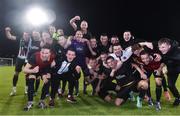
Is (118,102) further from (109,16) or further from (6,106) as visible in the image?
(109,16)

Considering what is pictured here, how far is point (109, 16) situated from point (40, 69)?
91.0 feet

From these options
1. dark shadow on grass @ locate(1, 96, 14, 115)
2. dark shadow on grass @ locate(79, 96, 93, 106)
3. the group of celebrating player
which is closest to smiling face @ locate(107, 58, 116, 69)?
the group of celebrating player

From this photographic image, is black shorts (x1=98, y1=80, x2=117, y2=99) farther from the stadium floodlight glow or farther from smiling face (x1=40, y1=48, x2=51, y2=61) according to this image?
the stadium floodlight glow

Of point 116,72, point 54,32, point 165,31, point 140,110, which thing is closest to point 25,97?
point 54,32

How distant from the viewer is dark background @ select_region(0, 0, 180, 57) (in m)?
35.7

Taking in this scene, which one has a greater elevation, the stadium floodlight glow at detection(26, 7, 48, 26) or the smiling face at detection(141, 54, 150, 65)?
the stadium floodlight glow at detection(26, 7, 48, 26)

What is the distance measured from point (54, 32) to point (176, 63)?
4.03 meters

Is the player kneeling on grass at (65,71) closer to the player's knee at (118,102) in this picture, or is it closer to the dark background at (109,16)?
the player's knee at (118,102)

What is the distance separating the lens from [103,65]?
37.2 feet

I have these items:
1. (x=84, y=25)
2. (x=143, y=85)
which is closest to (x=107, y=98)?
(x=143, y=85)

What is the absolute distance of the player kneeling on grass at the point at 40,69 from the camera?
31.4ft

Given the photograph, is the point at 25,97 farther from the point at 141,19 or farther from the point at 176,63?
the point at 141,19

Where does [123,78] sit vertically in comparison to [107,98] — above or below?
above

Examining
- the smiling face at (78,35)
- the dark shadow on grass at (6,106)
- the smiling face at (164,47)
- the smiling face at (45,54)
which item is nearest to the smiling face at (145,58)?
the smiling face at (164,47)
